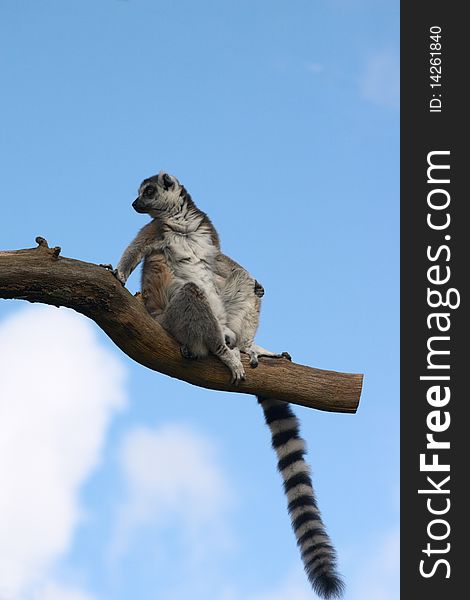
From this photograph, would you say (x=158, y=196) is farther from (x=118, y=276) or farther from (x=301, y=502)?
(x=301, y=502)

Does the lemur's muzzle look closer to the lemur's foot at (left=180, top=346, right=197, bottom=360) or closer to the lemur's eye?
the lemur's eye

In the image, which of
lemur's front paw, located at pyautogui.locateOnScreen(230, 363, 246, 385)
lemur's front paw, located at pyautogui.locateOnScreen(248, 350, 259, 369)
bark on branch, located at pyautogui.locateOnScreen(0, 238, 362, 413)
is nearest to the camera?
bark on branch, located at pyautogui.locateOnScreen(0, 238, 362, 413)

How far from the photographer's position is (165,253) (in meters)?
A: 7.47

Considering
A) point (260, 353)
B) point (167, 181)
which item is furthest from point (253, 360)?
point (167, 181)

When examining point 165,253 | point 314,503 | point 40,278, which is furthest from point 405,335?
point 40,278

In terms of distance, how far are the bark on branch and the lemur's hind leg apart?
0.27ft

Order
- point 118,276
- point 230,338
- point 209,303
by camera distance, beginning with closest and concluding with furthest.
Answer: point 118,276 → point 209,303 → point 230,338

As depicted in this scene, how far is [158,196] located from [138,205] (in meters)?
0.19

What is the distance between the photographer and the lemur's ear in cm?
795

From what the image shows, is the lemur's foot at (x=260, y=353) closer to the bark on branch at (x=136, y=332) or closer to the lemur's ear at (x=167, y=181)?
the bark on branch at (x=136, y=332)


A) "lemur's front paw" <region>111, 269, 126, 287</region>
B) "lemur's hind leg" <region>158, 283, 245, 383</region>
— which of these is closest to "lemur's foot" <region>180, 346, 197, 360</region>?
"lemur's hind leg" <region>158, 283, 245, 383</region>

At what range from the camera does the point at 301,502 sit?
7246 millimetres

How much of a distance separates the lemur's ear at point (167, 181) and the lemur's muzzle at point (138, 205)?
26 centimetres

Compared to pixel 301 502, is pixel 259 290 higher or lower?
higher
